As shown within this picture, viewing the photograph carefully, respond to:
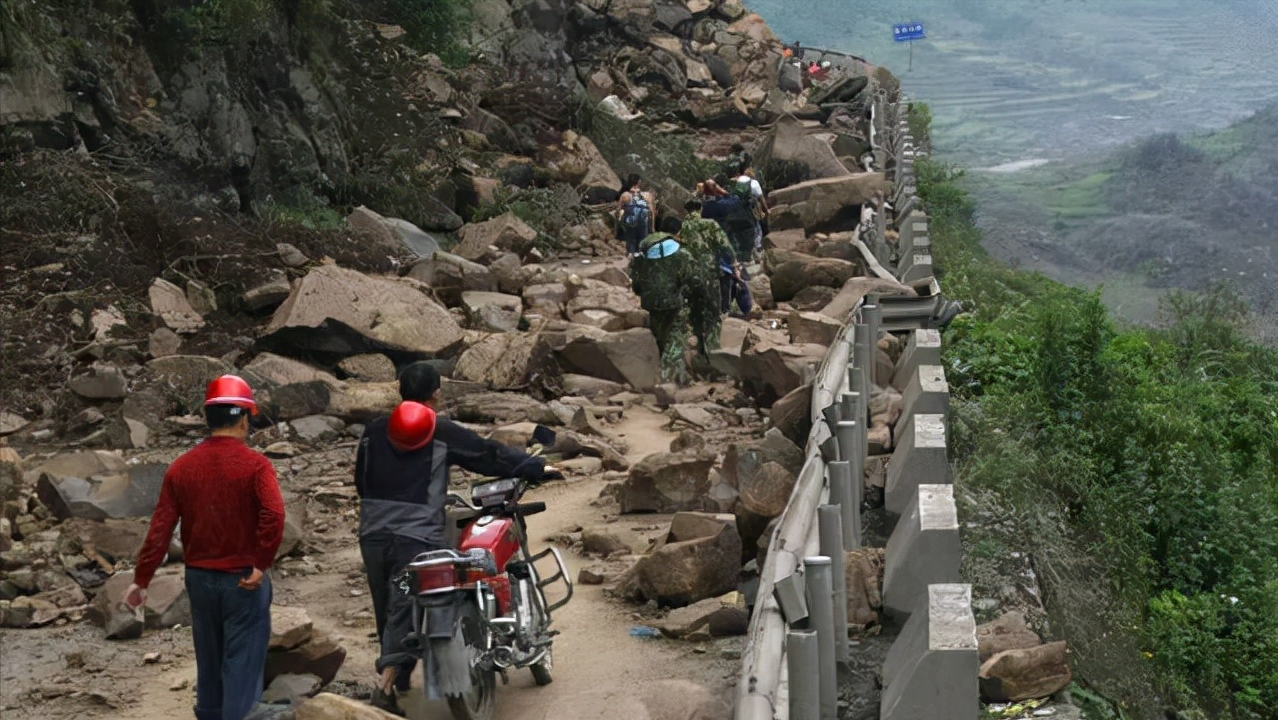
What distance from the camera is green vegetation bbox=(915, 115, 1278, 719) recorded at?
8914 mm

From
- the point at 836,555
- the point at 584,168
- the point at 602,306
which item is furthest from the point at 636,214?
the point at 836,555

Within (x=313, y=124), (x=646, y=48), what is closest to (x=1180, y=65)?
(x=646, y=48)

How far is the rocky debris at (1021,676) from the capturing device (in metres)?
7.03

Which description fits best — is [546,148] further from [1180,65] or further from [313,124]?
[1180,65]

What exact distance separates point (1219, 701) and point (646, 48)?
29123 mm

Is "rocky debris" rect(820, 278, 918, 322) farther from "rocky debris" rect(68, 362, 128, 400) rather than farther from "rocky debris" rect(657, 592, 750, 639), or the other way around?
"rocky debris" rect(657, 592, 750, 639)

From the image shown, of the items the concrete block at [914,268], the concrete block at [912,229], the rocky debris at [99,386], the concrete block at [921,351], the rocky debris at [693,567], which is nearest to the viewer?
the rocky debris at [693,567]

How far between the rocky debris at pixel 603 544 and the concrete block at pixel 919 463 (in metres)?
1.63

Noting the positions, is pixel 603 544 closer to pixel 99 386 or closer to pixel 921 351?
pixel 921 351

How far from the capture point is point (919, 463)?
888 centimetres

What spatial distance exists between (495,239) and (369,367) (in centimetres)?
519

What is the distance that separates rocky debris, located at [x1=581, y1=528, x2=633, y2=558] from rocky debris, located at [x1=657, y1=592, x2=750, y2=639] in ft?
4.44

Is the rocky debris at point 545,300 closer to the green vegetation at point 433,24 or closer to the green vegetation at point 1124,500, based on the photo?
the green vegetation at point 1124,500

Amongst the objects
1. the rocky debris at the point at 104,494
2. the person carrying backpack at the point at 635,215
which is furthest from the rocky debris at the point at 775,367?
the rocky debris at the point at 104,494
